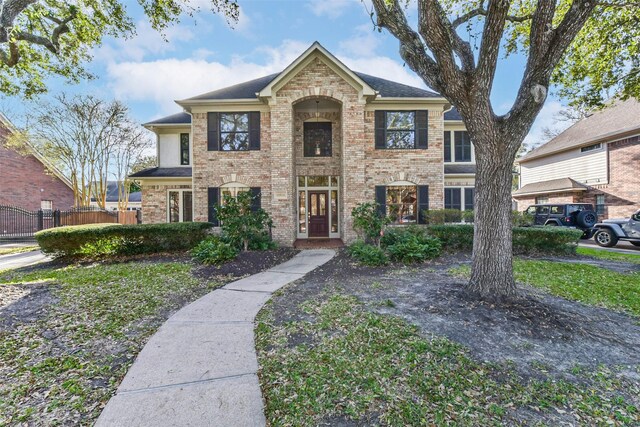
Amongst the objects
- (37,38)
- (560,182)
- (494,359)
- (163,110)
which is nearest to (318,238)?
(494,359)

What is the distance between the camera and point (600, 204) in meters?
16.2

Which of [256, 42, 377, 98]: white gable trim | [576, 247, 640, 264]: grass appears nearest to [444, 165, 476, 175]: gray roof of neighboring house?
[576, 247, 640, 264]: grass

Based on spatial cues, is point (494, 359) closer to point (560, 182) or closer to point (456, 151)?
point (456, 151)

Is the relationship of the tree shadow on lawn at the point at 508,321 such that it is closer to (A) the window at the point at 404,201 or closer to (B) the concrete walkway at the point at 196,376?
(B) the concrete walkway at the point at 196,376

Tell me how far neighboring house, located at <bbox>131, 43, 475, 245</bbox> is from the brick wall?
13.7 metres

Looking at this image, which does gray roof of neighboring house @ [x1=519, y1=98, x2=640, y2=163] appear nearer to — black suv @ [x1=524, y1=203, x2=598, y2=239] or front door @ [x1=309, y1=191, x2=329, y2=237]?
black suv @ [x1=524, y1=203, x2=598, y2=239]

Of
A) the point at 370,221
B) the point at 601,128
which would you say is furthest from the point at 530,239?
the point at 601,128

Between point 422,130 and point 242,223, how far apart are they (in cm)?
806

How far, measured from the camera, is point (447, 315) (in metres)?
3.97

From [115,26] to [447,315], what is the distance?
11.8 meters

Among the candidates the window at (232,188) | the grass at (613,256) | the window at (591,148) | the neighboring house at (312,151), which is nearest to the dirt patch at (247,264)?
the neighboring house at (312,151)

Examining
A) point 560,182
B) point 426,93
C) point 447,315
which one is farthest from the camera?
point 560,182

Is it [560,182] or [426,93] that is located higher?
[426,93]

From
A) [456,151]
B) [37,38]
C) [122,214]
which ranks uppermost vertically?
[37,38]
